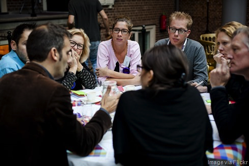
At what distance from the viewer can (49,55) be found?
1812mm

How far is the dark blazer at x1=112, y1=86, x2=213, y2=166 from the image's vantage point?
1.53 meters

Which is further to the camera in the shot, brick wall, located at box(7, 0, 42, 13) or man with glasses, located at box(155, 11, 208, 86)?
brick wall, located at box(7, 0, 42, 13)

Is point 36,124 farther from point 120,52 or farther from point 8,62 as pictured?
point 120,52

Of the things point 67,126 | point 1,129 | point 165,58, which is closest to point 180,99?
point 165,58

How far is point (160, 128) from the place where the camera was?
1.55 m

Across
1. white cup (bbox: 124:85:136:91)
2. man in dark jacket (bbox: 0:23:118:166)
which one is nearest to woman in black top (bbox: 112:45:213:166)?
man in dark jacket (bbox: 0:23:118:166)

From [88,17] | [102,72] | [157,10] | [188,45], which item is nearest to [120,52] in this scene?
[102,72]

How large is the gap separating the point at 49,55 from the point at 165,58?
66 centimetres

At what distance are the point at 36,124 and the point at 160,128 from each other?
0.62 m

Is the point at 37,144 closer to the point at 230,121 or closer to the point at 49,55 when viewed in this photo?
the point at 49,55

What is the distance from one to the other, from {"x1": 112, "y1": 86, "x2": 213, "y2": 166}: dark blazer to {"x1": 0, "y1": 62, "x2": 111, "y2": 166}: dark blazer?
0.25 metres

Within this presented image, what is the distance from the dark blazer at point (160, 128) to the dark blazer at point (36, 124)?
0.25 m

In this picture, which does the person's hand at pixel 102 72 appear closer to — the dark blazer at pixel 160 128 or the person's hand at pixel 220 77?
the person's hand at pixel 220 77

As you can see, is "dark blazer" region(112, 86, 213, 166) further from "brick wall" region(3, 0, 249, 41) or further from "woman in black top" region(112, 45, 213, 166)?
"brick wall" region(3, 0, 249, 41)
